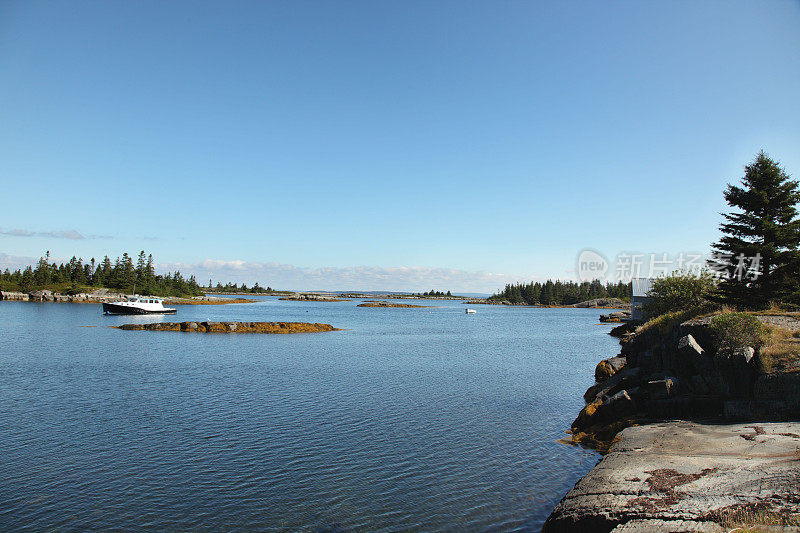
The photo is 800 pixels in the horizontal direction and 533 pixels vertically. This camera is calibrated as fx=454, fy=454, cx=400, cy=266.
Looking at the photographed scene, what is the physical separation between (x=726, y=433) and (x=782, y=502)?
25.2ft

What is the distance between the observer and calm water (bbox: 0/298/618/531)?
14227mm

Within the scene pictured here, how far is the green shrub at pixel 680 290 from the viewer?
52147 mm

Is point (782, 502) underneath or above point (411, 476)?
above

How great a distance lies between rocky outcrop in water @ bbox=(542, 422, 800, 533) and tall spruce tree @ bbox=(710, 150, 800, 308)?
22.2 meters

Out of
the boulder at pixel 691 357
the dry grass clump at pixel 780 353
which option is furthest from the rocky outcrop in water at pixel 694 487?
the boulder at pixel 691 357

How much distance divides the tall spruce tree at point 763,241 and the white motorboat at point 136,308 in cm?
12188

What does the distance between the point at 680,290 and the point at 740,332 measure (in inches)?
1354

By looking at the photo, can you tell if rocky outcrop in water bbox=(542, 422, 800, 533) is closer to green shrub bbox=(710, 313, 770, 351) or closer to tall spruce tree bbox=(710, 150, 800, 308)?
green shrub bbox=(710, 313, 770, 351)

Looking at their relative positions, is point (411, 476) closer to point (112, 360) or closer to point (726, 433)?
point (726, 433)

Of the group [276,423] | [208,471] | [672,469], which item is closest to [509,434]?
[672,469]

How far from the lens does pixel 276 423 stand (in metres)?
23.7

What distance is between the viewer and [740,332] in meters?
22.9

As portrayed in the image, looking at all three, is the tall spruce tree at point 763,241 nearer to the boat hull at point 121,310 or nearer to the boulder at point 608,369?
the boulder at point 608,369

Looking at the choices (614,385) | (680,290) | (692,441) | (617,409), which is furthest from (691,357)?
(680,290)
